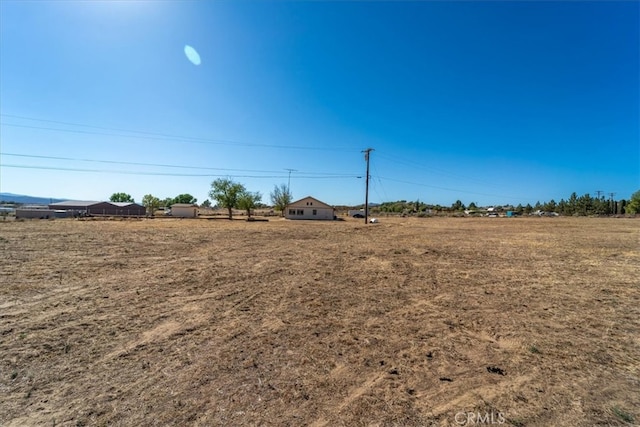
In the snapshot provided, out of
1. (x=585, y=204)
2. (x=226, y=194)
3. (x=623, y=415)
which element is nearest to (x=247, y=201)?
(x=226, y=194)

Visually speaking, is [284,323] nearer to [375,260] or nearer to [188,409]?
[188,409]

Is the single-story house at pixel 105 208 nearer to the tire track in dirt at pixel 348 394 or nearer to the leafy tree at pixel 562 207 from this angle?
the tire track in dirt at pixel 348 394

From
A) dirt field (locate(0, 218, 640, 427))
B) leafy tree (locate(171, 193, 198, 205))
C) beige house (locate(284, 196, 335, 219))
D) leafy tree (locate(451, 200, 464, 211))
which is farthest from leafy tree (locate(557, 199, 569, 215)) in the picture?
leafy tree (locate(171, 193, 198, 205))

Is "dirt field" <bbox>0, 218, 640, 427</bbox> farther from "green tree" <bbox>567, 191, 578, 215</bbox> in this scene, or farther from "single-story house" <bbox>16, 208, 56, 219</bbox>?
"green tree" <bbox>567, 191, 578, 215</bbox>

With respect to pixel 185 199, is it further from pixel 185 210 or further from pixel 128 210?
pixel 185 210

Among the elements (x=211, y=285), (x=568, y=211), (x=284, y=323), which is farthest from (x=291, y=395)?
(x=568, y=211)

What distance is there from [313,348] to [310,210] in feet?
165

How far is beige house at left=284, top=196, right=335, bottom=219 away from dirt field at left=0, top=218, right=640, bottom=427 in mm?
45462

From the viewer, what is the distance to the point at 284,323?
492 cm

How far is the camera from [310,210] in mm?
54344

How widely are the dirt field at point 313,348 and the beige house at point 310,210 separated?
149ft

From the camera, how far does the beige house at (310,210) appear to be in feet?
177

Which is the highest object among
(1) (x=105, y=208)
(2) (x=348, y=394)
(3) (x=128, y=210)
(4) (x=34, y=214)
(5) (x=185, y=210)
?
(1) (x=105, y=208)

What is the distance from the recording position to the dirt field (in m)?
2.78
